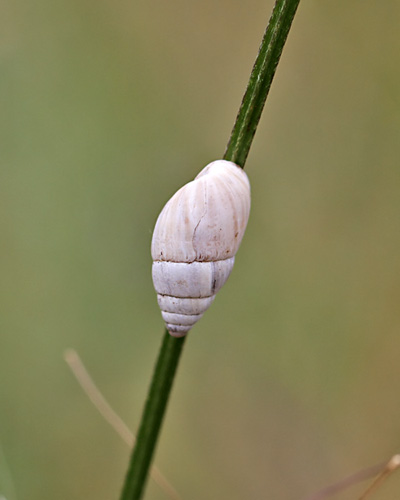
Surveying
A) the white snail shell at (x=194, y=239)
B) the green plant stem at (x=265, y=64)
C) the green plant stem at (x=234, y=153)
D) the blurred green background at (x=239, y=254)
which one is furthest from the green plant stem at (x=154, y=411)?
the blurred green background at (x=239, y=254)

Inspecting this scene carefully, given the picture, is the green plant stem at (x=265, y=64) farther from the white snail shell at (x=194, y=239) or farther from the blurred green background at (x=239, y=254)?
the blurred green background at (x=239, y=254)

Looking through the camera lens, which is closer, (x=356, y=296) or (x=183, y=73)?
(x=356, y=296)

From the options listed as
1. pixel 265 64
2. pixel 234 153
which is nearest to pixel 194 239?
pixel 234 153

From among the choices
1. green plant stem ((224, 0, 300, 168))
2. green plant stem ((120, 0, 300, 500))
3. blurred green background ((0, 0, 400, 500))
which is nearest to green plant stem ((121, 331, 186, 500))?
green plant stem ((120, 0, 300, 500))

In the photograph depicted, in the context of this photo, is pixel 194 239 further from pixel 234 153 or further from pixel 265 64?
pixel 265 64

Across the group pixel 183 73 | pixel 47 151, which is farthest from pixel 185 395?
pixel 183 73

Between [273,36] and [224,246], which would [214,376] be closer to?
[224,246]

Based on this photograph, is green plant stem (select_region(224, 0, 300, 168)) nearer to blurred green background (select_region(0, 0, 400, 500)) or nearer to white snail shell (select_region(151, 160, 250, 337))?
white snail shell (select_region(151, 160, 250, 337))
